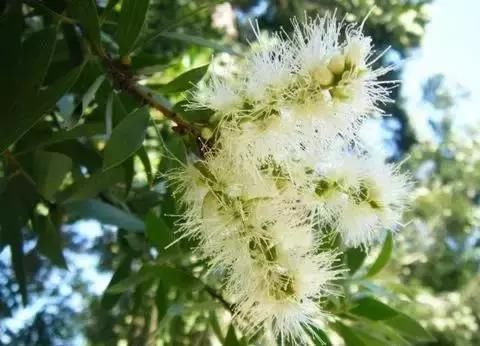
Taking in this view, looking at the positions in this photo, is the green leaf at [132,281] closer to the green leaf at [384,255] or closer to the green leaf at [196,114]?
the green leaf at [196,114]

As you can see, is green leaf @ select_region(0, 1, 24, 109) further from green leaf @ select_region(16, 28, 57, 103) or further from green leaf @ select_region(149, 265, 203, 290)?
green leaf @ select_region(149, 265, 203, 290)

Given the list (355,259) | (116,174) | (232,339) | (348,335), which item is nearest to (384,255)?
(355,259)

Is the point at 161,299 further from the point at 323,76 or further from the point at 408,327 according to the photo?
the point at 323,76

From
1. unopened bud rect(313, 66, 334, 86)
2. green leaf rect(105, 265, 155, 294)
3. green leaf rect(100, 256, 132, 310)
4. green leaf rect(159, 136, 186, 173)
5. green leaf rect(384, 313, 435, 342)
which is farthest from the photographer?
green leaf rect(100, 256, 132, 310)

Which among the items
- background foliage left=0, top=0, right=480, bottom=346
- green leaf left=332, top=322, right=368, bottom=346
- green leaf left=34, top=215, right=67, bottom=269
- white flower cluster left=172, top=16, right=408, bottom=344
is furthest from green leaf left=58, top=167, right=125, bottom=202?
green leaf left=332, top=322, right=368, bottom=346

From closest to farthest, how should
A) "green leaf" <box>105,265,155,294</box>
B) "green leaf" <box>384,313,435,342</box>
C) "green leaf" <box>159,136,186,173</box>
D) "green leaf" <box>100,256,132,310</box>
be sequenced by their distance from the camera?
"green leaf" <box>159,136,186,173</box>
"green leaf" <box>105,265,155,294</box>
"green leaf" <box>384,313,435,342</box>
"green leaf" <box>100,256,132,310</box>

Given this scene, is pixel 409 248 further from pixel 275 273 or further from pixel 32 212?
pixel 275 273

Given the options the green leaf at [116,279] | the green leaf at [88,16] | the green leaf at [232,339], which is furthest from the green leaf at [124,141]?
the green leaf at [116,279]
